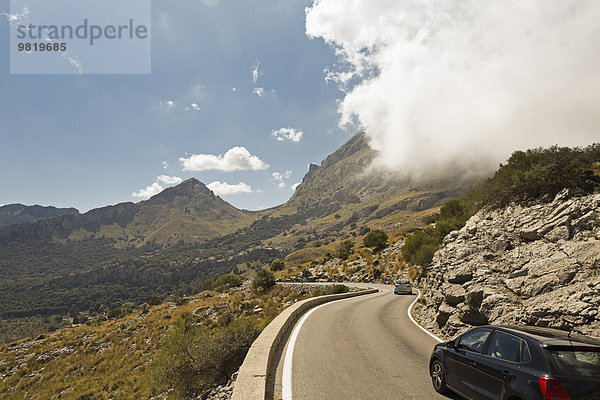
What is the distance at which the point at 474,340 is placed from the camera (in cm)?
564

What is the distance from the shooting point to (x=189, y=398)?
9180mm

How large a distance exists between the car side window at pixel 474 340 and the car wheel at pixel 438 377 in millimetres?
790

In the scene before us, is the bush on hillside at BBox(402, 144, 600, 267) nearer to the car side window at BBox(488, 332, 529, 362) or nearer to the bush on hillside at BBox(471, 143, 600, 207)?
the bush on hillside at BBox(471, 143, 600, 207)

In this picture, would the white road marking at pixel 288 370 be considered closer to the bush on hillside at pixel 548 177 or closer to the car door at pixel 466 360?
the car door at pixel 466 360

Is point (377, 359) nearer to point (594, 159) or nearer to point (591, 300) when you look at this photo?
point (591, 300)

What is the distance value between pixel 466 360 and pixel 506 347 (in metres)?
0.98

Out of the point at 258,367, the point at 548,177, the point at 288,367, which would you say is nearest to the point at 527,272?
the point at 548,177

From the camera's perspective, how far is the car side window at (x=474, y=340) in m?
5.39

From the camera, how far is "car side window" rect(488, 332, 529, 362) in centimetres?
453

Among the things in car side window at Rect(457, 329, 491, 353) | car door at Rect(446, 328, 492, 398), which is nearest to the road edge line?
car door at Rect(446, 328, 492, 398)

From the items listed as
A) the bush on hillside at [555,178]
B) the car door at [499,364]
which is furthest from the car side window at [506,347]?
the bush on hillside at [555,178]

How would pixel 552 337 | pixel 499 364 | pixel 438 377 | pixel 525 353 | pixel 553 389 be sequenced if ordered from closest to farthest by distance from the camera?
pixel 553 389, pixel 525 353, pixel 552 337, pixel 499 364, pixel 438 377

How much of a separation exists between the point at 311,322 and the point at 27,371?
30681mm

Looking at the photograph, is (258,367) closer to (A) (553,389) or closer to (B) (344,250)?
(A) (553,389)
